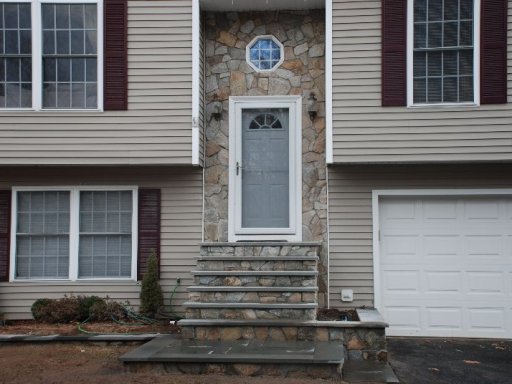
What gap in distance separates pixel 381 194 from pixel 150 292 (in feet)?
11.6

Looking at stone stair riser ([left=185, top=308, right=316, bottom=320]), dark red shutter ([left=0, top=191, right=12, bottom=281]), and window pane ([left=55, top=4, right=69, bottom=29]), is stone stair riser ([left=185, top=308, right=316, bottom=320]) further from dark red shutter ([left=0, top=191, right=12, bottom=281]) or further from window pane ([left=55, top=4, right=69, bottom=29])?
window pane ([left=55, top=4, right=69, bottom=29])

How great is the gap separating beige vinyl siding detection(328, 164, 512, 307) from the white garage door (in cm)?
23

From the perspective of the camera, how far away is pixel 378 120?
8.20 meters

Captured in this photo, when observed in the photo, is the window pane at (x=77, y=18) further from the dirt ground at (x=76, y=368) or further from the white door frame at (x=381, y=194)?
the white door frame at (x=381, y=194)

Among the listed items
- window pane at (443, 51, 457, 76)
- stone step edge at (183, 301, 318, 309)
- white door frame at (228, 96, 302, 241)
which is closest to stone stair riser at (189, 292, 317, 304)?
stone step edge at (183, 301, 318, 309)

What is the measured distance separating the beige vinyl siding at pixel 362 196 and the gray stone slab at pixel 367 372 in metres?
1.91

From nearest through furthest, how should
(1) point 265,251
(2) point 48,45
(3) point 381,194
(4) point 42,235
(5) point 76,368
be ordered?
(5) point 76,368, (1) point 265,251, (2) point 48,45, (3) point 381,194, (4) point 42,235

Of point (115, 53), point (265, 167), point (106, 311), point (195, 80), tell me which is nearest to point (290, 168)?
point (265, 167)

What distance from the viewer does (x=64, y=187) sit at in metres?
8.93

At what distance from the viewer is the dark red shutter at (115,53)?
334 inches

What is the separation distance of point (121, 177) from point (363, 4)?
13.8 feet

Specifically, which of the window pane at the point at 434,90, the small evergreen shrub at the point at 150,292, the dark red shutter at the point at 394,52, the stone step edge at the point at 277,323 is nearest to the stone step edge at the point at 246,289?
the stone step edge at the point at 277,323

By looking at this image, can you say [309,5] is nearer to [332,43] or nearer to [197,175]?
[332,43]

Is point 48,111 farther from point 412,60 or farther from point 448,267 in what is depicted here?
point 448,267
